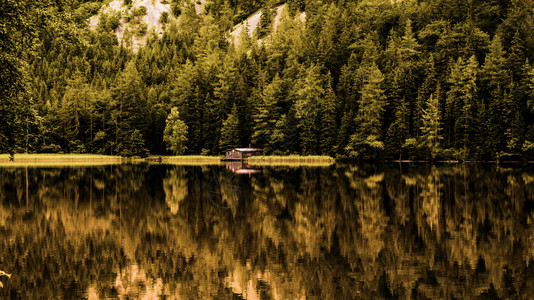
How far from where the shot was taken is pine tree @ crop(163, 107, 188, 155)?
109 metres

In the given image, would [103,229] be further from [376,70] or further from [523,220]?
[376,70]

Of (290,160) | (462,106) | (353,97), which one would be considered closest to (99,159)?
(290,160)

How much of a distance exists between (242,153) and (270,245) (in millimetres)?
80636

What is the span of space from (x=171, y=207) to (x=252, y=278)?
53.8 ft

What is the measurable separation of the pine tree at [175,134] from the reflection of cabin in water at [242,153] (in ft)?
41.1

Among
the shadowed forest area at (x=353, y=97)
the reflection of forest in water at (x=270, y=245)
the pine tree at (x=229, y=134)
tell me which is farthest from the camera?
the pine tree at (x=229, y=134)

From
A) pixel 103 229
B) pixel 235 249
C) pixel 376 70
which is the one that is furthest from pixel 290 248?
pixel 376 70

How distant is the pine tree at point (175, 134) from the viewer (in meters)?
109

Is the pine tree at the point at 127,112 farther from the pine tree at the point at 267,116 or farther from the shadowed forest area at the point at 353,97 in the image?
the pine tree at the point at 267,116

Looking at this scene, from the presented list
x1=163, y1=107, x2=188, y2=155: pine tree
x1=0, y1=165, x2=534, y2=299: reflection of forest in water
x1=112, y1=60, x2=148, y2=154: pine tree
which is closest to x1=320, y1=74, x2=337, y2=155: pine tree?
x1=163, y1=107, x2=188, y2=155: pine tree

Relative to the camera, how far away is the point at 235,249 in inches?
802

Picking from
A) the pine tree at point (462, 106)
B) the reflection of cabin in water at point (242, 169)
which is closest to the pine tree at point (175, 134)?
the reflection of cabin in water at point (242, 169)

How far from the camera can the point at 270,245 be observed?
21.0m

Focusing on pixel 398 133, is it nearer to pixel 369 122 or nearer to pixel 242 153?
pixel 369 122
